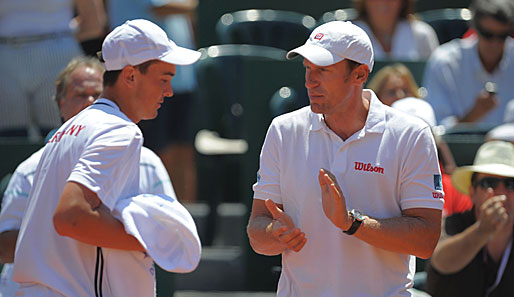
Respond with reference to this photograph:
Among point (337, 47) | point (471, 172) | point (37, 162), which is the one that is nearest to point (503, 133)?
point (471, 172)

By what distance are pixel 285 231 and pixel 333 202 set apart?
21 cm

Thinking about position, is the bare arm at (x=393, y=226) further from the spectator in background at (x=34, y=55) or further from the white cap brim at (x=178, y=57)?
the spectator in background at (x=34, y=55)

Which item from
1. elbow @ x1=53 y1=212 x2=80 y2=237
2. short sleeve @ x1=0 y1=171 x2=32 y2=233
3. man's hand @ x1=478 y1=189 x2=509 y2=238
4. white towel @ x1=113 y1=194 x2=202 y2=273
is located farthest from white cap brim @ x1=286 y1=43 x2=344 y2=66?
man's hand @ x1=478 y1=189 x2=509 y2=238

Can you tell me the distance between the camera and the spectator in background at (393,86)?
588 cm

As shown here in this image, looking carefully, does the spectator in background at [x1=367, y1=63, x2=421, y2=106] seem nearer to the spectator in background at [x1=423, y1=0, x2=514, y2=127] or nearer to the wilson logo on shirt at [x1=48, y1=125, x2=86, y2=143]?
the spectator in background at [x1=423, y1=0, x2=514, y2=127]

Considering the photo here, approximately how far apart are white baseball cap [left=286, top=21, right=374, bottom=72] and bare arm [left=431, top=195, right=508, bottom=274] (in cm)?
152

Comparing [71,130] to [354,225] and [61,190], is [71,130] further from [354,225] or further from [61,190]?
[354,225]

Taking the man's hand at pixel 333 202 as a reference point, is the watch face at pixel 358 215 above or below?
below

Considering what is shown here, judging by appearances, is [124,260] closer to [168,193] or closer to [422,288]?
[168,193]

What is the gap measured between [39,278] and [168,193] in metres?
0.81

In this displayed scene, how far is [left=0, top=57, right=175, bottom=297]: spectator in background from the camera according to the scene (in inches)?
159

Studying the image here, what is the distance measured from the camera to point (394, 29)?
7.43 metres

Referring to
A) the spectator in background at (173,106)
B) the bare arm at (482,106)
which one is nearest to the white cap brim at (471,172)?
the bare arm at (482,106)

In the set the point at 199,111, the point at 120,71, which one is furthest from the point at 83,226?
the point at 199,111
